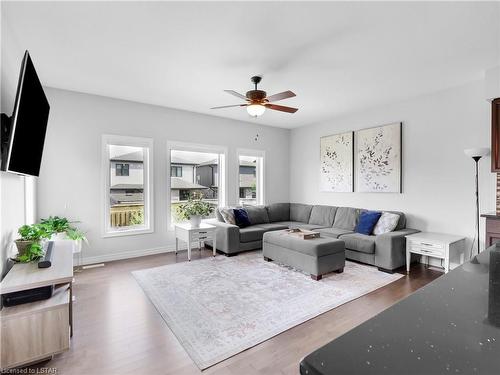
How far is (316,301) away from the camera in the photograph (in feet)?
9.43

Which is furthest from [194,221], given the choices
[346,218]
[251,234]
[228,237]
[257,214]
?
[346,218]

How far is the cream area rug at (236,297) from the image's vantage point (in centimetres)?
222

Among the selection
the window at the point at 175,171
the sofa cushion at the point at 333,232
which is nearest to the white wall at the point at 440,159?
the sofa cushion at the point at 333,232

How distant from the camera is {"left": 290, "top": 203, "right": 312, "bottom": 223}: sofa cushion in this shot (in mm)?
5883

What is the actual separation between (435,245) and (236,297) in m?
2.74

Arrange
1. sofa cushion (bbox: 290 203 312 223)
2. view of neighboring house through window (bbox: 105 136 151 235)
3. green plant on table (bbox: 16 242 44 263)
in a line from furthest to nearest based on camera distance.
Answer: sofa cushion (bbox: 290 203 312 223) < view of neighboring house through window (bbox: 105 136 151 235) < green plant on table (bbox: 16 242 44 263)

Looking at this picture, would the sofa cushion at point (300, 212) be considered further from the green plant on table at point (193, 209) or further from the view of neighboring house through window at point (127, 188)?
the view of neighboring house through window at point (127, 188)

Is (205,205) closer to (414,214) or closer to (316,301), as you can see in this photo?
(316,301)

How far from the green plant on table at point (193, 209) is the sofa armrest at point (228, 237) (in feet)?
1.20

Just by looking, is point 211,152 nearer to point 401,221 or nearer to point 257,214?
point 257,214

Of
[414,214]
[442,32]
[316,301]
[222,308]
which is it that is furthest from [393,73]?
[222,308]

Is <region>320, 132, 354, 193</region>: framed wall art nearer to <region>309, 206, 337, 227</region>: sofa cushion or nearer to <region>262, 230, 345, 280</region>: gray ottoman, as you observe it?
<region>309, 206, 337, 227</region>: sofa cushion

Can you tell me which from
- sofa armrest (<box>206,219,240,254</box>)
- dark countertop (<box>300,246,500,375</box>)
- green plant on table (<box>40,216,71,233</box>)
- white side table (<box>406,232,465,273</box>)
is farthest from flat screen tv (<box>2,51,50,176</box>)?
white side table (<box>406,232,465,273</box>)

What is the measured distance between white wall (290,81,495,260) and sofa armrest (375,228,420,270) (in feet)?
2.34
